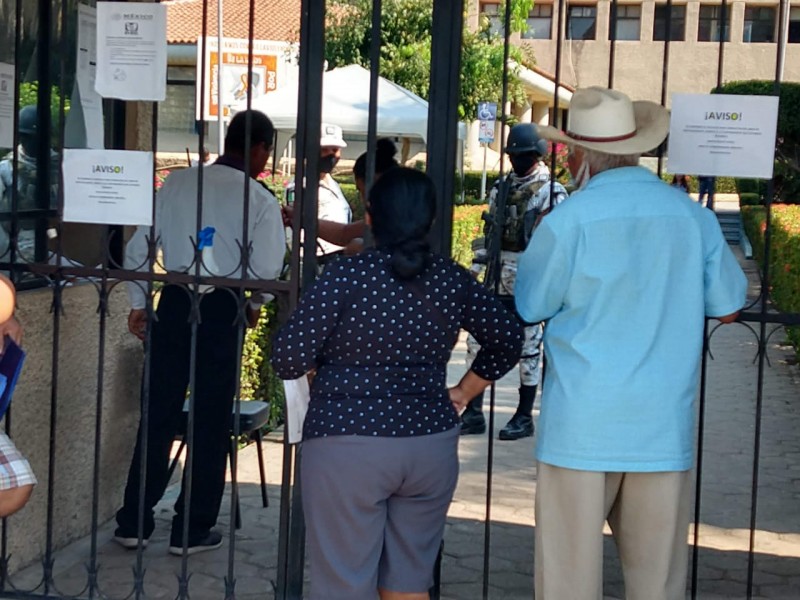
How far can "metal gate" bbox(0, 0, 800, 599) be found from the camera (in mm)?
4012

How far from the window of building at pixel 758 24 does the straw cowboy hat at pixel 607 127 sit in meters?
35.0

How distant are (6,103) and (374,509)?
7.61ft

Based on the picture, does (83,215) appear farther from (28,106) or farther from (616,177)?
(616,177)

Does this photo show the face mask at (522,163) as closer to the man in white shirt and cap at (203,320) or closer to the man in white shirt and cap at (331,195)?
the man in white shirt and cap at (331,195)

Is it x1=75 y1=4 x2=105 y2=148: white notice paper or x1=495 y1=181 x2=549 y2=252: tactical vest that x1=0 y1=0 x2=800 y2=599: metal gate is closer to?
x1=75 y1=4 x2=105 y2=148: white notice paper

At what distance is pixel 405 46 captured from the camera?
70.3ft

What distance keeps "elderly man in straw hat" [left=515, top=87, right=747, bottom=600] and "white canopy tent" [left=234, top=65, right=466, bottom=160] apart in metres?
7.34

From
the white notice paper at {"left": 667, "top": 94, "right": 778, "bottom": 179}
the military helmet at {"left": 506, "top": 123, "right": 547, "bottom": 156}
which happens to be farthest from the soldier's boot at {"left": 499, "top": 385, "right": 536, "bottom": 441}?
the white notice paper at {"left": 667, "top": 94, "right": 778, "bottom": 179}

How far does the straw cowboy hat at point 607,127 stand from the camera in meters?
3.41

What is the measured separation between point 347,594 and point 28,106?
102 inches

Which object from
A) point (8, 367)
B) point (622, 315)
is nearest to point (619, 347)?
point (622, 315)

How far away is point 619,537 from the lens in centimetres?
352

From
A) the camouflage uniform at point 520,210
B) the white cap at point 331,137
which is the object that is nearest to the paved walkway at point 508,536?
the camouflage uniform at point 520,210

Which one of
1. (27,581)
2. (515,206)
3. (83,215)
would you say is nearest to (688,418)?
(83,215)
